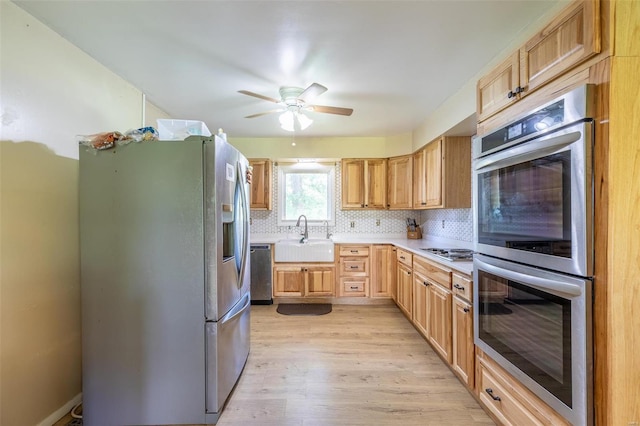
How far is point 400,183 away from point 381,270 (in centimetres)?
129

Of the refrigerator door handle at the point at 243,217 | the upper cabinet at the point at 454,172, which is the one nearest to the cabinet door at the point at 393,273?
the upper cabinet at the point at 454,172

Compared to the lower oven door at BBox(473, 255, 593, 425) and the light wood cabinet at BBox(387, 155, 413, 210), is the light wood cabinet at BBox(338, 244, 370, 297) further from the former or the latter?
the lower oven door at BBox(473, 255, 593, 425)

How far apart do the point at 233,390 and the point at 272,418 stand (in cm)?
40

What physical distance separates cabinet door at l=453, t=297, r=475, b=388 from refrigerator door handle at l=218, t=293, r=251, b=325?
160 centimetres

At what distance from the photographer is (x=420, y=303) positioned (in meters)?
2.52

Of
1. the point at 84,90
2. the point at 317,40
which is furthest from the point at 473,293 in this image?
the point at 84,90

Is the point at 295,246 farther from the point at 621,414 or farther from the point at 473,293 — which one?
the point at 621,414

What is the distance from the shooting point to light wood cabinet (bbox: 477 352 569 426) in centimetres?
113

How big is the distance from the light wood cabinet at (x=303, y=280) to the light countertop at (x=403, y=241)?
43cm

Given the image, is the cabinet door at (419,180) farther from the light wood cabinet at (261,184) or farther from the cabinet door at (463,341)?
the light wood cabinet at (261,184)

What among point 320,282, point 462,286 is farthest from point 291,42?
point 320,282

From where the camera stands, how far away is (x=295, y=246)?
355 centimetres

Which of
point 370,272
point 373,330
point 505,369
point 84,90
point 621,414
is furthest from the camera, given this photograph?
point 370,272

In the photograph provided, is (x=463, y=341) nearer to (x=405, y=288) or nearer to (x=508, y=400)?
(x=508, y=400)
